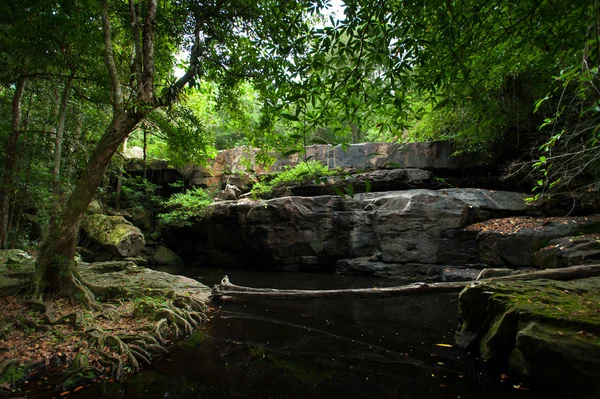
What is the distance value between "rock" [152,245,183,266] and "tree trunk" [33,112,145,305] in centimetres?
1052

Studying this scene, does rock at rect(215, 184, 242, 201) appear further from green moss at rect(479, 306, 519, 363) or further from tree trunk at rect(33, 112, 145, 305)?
green moss at rect(479, 306, 519, 363)

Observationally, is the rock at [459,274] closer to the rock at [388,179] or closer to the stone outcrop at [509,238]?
the stone outcrop at [509,238]

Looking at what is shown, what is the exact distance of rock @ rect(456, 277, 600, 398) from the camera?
8.98 feet

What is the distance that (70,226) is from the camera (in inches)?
207

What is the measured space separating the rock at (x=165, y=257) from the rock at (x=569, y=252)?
15902 millimetres

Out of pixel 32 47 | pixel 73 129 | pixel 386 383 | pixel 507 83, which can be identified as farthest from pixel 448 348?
pixel 73 129

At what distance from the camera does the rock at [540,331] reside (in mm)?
2736

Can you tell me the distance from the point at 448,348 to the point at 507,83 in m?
10.3

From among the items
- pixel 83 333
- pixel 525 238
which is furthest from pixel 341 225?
pixel 83 333

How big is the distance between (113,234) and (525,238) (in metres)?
16.6

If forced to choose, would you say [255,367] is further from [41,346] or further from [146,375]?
[41,346]

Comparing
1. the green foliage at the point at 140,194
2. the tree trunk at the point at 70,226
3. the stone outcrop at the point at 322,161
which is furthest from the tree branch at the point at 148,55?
the green foliage at the point at 140,194

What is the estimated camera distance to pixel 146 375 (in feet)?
12.3

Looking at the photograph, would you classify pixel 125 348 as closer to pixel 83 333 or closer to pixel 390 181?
pixel 83 333
